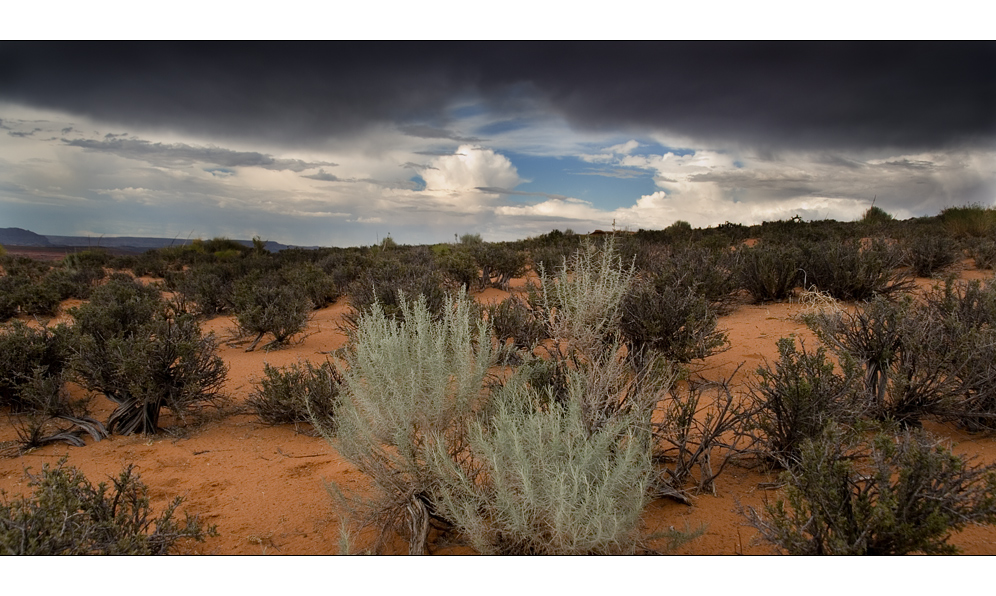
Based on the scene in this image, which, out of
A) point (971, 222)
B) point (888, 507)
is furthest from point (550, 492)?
point (971, 222)

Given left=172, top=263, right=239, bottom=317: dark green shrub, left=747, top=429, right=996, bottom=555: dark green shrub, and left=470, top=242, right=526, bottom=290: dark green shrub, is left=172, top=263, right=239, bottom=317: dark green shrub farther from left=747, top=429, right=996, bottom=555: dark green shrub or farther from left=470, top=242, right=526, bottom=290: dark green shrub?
left=747, top=429, right=996, bottom=555: dark green shrub

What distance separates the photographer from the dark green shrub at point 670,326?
475 cm

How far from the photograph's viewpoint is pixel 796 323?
6.29 m

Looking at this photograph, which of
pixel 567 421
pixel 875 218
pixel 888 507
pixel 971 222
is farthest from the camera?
pixel 875 218

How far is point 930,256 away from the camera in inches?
356

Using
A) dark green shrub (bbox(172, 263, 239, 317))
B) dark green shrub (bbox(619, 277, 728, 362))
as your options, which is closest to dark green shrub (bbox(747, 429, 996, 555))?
dark green shrub (bbox(619, 277, 728, 362))

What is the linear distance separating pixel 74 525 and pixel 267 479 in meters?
1.38

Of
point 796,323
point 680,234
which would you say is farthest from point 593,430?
point 680,234

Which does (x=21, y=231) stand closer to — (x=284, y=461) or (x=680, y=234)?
(x=284, y=461)

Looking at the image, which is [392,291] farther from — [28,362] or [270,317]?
[28,362]

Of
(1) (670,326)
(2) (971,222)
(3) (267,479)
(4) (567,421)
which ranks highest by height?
(2) (971,222)

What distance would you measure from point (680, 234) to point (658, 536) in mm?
17256

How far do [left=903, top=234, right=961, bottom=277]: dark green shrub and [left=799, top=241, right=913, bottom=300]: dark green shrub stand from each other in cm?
162

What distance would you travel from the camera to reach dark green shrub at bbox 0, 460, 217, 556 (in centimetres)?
182
